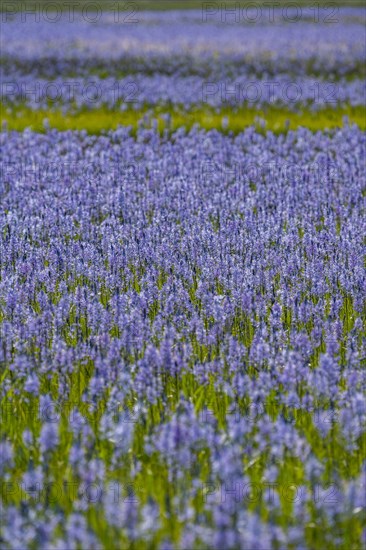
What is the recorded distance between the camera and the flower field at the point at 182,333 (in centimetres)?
395

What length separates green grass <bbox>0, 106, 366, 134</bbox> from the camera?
14109 millimetres

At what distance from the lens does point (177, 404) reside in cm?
484

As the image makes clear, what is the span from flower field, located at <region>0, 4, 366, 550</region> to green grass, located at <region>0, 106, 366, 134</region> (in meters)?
0.11

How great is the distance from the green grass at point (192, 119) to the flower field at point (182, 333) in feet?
0.37

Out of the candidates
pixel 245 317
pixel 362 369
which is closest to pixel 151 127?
pixel 245 317

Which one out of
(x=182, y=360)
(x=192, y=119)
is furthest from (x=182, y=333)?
(x=192, y=119)

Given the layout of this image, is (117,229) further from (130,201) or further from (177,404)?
(177,404)

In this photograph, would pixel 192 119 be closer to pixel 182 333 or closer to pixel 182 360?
pixel 182 333

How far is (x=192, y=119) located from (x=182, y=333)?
9703mm

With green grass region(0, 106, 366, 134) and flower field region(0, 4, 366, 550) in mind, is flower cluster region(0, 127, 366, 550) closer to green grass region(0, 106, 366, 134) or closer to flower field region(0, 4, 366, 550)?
flower field region(0, 4, 366, 550)

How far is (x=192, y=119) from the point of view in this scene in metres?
15.2

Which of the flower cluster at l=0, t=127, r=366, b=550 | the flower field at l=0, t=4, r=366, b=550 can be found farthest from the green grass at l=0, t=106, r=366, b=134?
the flower cluster at l=0, t=127, r=366, b=550

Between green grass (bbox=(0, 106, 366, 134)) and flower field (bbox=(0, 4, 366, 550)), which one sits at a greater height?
flower field (bbox=(0, 4, 366, 550))

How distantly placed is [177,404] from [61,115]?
11.4m
